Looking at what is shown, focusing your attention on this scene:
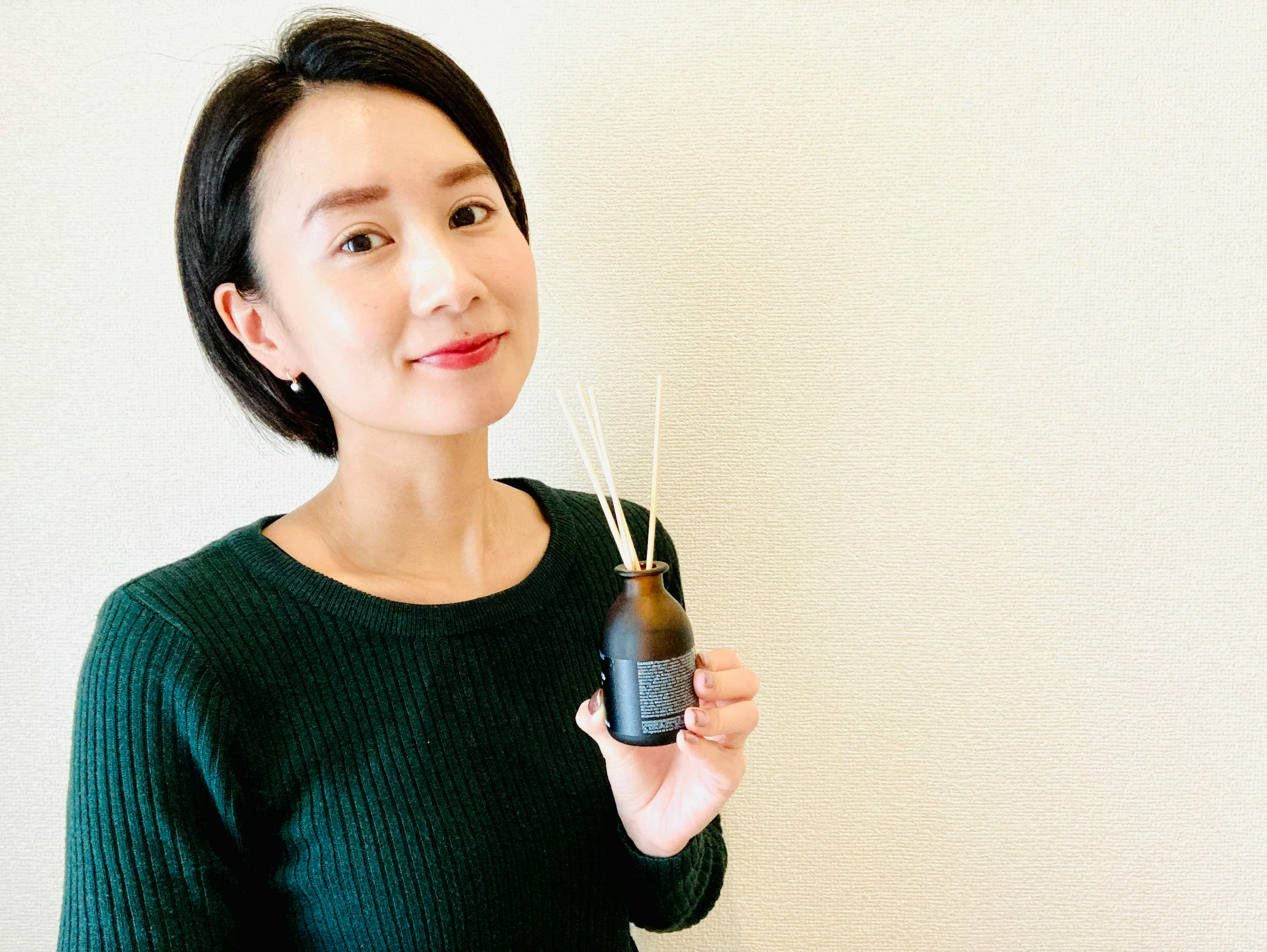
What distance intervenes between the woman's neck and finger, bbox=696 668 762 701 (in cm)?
29

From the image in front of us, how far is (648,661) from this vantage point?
2.32 ft

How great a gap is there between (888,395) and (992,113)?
0.35 meters

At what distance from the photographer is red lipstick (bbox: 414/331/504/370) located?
2.70 ft

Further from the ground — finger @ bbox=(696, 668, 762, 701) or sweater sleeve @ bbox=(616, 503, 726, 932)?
finger @ bbox=(696, 668, 762, 701)

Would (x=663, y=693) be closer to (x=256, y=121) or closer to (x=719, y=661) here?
(x=719, y=661)

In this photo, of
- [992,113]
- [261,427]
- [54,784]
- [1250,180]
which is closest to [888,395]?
[992,113]

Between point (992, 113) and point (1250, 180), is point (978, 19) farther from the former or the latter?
point (1250, 180)

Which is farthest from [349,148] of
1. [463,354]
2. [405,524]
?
[405,524]

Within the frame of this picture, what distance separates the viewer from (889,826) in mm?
1187

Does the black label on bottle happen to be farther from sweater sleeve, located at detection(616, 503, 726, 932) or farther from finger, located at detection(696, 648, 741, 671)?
sweater sleeve, located at detection(616, 503, 726, 932)

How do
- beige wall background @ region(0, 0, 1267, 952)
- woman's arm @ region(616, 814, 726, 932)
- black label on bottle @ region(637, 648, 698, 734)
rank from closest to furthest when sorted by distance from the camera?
black label on bottle @ region(637, 648, 698, 734)
woman's arm @ region(616, 814, 726, 932)
beige wall background @ region(0, 0, 1267, 952)

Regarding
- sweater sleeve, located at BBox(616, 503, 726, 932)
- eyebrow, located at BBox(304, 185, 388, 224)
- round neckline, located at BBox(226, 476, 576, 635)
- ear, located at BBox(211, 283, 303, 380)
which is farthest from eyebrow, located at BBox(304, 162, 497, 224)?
sweater sleeve, located at BBox(616, 503, 726, 932)

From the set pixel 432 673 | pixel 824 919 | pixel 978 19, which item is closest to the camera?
pixel 432 673

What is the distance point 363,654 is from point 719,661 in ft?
1.09
